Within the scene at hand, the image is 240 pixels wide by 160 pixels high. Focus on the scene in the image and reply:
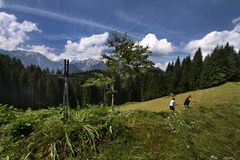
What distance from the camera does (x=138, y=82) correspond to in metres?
127

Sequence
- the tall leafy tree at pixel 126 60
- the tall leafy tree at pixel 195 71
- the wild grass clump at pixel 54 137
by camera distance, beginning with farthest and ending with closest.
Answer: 1. the tall leafy tree at pixel 195 71
2. the tall leafy tree at pixel 126 60
3. the wild grass clump at pixel 54 137

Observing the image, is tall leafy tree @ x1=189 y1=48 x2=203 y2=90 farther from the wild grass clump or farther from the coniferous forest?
the wild grass clump

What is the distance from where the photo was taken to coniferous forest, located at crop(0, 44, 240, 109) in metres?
96.6

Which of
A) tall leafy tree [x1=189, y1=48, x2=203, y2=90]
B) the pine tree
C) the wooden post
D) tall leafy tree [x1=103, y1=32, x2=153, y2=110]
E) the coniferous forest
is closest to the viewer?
the wooden post

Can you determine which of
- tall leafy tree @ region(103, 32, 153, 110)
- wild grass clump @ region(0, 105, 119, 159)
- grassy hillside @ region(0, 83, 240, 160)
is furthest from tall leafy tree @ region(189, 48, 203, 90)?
wild grass clump @ region(0, 105, 119, 159)

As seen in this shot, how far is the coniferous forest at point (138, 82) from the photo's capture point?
9656 cm

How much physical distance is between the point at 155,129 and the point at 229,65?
96062 millimetres

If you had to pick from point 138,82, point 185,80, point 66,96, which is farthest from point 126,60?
point 138,82

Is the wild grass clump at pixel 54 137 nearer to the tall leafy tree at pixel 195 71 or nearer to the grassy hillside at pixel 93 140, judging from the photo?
the grassy hillside at pixel 93 140

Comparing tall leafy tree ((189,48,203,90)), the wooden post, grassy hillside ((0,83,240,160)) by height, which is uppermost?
tall leafy tree ((189,48,203,90))

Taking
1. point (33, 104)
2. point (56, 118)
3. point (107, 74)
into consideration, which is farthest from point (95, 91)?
point (56, 118)

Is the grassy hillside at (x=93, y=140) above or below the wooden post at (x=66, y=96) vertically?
below

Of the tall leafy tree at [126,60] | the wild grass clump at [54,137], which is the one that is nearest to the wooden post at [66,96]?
the wild grass clump at [54,137]

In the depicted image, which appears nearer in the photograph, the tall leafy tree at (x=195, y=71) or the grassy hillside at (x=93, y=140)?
the grassy hillside at (x=93, y=140)
